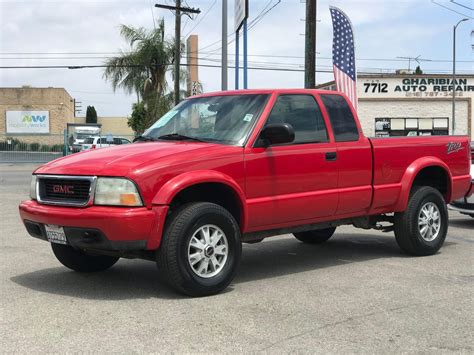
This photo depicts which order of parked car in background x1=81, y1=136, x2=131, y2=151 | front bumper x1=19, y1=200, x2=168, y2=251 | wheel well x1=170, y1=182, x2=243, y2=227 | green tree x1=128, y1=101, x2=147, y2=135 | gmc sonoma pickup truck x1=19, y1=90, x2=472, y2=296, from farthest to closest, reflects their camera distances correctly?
1. green tree x1=128, y1=101, x2=147, y2=135
2. parked car in background x1=81, y1=136, x2=131, y2=151
3. wheel well x1=170, y1=182, x2=243, y2=227
4. gmc sonoma pickup truck x1=19, y1=90, x2=472, y2=296
5. front bumper x1=19, y1=200, x2=168, y2=251

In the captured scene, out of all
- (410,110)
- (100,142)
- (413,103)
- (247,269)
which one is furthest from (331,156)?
(413,103)

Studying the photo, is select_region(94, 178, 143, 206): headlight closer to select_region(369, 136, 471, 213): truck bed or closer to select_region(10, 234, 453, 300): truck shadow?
select_region(10, 234, 453, 300): truck shadow

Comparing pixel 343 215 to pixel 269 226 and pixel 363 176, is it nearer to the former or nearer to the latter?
pixel 363 176

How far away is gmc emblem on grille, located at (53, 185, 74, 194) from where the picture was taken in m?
5.28

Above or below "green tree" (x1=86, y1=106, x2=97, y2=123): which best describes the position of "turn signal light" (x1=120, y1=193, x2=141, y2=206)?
below

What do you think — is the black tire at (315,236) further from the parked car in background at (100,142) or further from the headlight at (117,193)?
the parked car in background at (100,142)

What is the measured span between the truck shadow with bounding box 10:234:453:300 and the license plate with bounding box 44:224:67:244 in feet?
1.78

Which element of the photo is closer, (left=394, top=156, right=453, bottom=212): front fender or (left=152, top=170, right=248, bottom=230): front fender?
(left=152, top=170, right=248, bottom=230): front fender

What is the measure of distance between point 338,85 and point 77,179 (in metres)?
9.96

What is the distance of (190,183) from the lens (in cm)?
525

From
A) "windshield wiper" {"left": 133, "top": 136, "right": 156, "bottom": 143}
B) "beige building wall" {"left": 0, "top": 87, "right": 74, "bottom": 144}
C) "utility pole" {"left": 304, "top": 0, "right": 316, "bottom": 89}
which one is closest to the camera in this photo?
"windshield wiper" {"left": 133, "top": 136, "right": 156, "bottom": 143}

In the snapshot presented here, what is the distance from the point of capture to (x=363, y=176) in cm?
680

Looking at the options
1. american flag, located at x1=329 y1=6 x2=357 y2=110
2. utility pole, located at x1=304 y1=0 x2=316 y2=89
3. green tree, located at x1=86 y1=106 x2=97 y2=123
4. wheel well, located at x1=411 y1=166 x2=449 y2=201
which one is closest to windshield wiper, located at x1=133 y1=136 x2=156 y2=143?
wheel well, located at x1=411 y1=166 x2=449 y2=201

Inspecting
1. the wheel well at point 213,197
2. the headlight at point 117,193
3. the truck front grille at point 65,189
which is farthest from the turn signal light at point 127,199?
the wheel well at point 213,197
